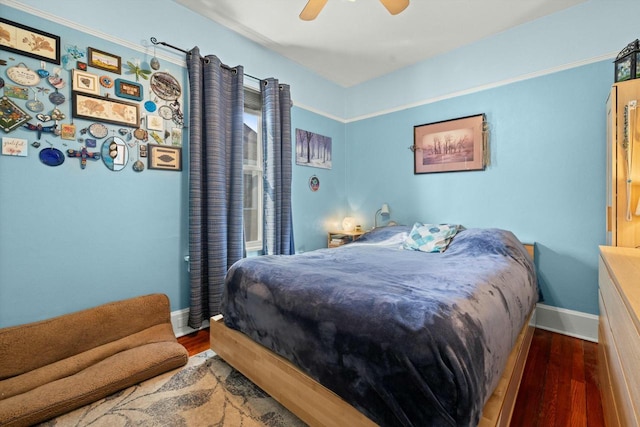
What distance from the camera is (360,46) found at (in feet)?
9.98

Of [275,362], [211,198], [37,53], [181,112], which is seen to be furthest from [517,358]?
[37,53]

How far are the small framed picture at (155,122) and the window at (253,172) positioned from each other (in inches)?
34.1

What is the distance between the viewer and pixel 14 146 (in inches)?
67.7

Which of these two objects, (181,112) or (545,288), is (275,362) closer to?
(181,112)

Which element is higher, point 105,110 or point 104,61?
point 104,61

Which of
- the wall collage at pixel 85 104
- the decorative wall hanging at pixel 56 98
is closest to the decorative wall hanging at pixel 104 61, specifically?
the wall collage at pixel 85 104

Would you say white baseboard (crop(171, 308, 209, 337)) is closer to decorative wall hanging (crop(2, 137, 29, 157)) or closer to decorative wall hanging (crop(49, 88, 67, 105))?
decorative wall hanging (crop(2, 137, 29, 157))

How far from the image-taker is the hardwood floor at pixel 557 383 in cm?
146

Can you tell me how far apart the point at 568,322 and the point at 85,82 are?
4.11m

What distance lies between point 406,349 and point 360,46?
3024 mm

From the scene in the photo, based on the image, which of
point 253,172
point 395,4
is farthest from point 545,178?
point 253,172

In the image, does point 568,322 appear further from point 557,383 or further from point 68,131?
point 68,131

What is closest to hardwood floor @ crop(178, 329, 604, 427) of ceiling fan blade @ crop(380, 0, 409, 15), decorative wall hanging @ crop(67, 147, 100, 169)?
decorative wall hanging @ crop(67, 147, 100, 169)

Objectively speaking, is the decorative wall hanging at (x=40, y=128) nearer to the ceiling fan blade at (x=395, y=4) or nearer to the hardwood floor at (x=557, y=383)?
the hardwood floor at (x=557, y=383)
